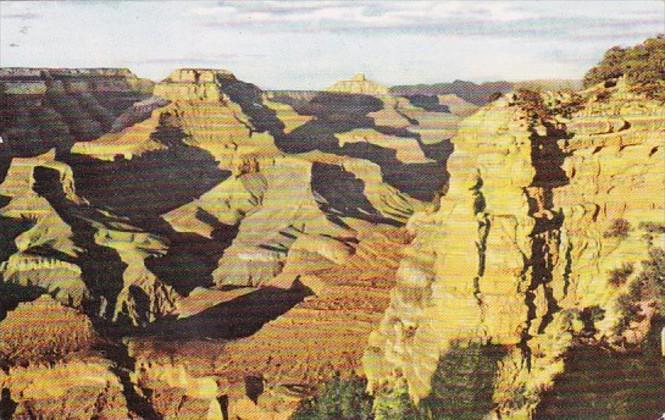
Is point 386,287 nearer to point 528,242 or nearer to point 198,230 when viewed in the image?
point 528,242

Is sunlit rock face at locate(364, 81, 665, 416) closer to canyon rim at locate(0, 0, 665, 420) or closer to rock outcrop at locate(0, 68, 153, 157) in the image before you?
canyon rim at locate(0, 0, 665, 420)

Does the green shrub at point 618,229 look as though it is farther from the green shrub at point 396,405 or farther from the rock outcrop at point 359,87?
the rock outcrop at point 359,87

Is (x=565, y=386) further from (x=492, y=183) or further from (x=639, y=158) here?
(x=639, y=158)

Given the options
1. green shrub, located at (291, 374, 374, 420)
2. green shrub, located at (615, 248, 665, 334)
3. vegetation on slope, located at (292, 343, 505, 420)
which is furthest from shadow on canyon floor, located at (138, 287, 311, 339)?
green shrub, located at (615, 248, 665, 334)

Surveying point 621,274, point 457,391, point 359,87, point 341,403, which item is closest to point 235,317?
point 341,403

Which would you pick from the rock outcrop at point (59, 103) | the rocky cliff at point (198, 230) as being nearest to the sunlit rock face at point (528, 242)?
the rocky cliff at point (198, 230)

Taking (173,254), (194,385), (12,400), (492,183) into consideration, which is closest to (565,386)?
(492,183)
